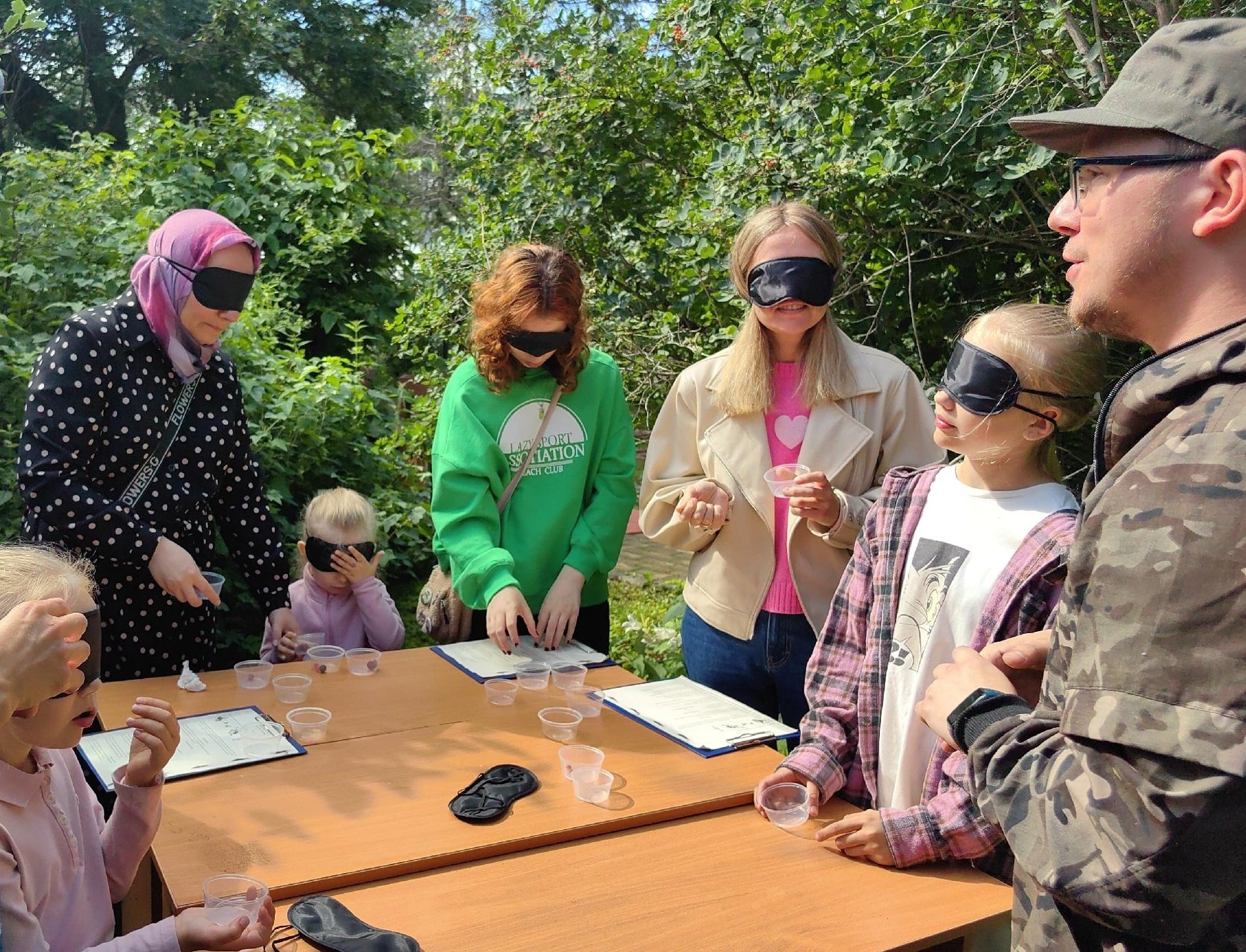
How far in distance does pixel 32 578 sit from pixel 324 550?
6.45 ft

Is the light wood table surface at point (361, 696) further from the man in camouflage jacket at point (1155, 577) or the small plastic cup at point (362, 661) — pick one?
the man in camouflage jacket at point (1155, 577)

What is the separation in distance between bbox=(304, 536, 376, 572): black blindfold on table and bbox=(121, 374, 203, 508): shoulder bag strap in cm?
74

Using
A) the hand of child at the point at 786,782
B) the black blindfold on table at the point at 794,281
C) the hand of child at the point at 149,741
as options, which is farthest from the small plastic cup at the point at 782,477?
the hand of child at the point at 149,741

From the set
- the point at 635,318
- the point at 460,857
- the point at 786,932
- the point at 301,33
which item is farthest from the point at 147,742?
the point at 301,33

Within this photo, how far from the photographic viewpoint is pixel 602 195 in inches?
247

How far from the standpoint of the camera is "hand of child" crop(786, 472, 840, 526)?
291 cm

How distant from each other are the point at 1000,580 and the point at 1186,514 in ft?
3.54

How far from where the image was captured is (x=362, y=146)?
823 cm

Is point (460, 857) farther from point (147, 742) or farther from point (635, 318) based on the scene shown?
point (635, 318)

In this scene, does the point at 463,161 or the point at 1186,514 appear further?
the point at 463,161

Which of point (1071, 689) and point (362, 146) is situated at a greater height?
point (362, 146)

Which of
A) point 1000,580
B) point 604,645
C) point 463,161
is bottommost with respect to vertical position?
point 604,645

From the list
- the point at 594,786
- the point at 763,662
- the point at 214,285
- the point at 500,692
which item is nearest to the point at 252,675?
the point at 500,692

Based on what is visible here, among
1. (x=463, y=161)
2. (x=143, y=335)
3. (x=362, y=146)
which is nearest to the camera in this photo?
(x=143, y=335)
